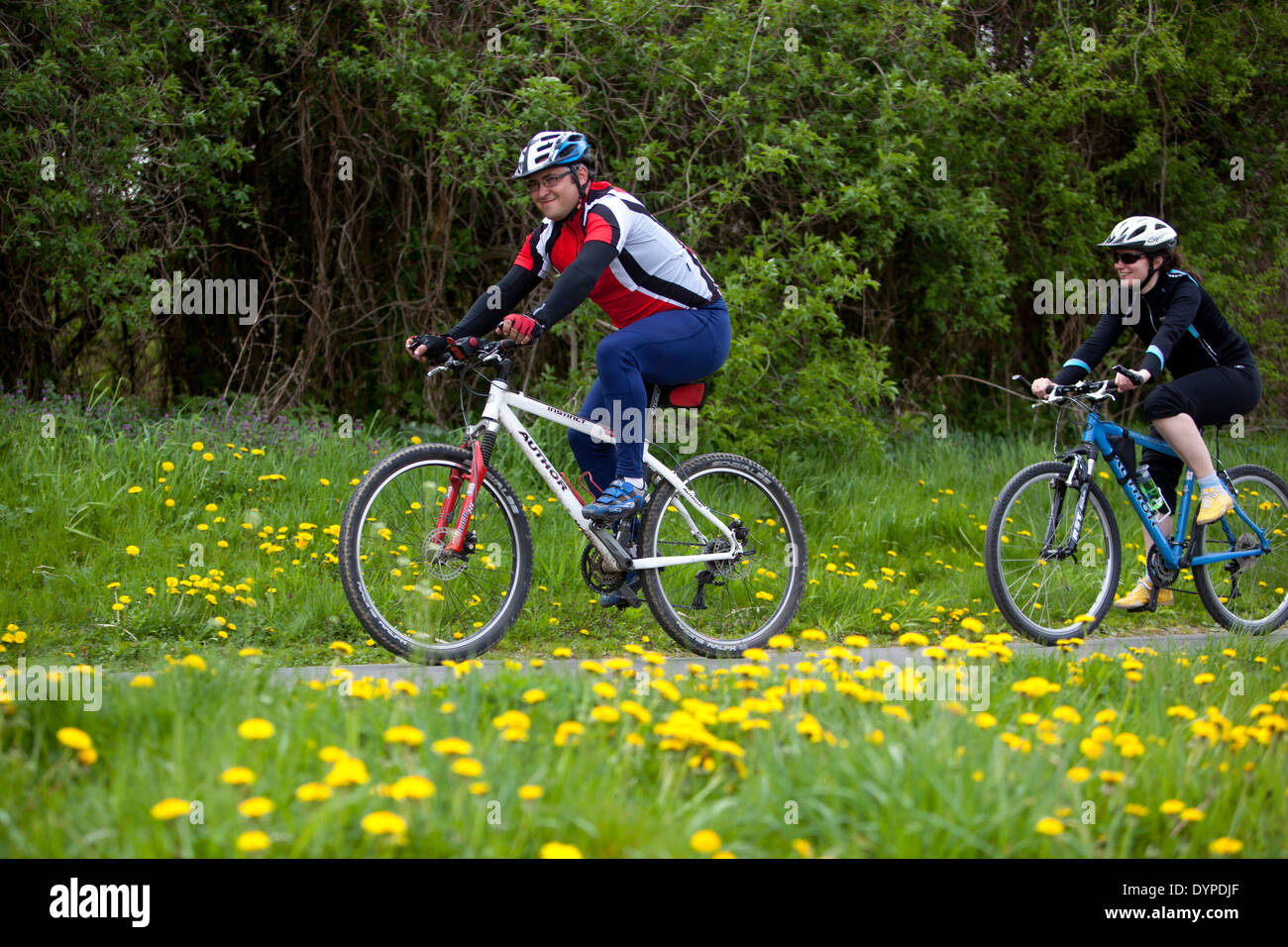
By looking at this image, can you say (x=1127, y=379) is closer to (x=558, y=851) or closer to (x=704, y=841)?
(x=704, y=841)

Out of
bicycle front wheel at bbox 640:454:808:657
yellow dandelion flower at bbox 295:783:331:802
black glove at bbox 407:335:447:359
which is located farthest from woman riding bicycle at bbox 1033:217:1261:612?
yellow dandelion flower at bbox 295:783:331:802

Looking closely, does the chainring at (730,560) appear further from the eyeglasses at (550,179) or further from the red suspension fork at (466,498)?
the eyeglasses at (550,179)

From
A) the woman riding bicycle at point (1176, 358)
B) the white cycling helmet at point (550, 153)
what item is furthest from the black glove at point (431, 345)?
the woman riding bicycle at point (1176, 358)

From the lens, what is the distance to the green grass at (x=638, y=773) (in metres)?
2.17

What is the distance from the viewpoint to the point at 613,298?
4.68 metres

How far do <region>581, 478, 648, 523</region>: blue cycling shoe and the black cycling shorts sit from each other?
2.81 metres

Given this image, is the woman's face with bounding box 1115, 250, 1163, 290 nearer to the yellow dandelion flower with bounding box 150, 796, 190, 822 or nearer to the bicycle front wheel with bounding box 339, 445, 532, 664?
the bicycle front wheel with bounding box 339, 445, 532, 664

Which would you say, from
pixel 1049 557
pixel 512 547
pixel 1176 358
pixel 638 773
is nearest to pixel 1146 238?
pixel 1176 358

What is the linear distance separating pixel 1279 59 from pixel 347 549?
10.2m

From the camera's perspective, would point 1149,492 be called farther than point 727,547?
Yes

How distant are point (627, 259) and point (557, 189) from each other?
40 cm

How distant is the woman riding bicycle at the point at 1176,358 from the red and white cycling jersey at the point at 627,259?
1.92 metres

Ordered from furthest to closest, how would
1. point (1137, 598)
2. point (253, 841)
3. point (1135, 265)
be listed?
point (1137, 598)
point (1135, 265)
point (253, 841)
